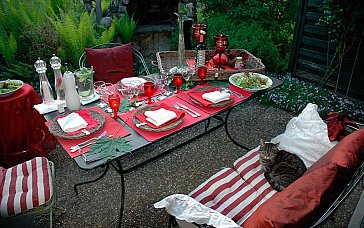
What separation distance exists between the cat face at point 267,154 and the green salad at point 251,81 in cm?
49

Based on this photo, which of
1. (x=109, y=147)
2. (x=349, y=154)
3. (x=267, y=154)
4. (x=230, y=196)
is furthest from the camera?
(x=267, y=154)

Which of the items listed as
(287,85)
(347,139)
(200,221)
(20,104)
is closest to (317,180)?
(347,139)

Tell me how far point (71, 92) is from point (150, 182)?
39.5 inches

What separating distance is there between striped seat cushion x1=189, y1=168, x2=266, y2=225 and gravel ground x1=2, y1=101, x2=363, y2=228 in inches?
22.4

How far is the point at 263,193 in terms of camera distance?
1.69 meters

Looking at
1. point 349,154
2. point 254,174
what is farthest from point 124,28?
point 349,154

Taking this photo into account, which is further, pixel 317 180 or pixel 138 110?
pixel 138 110

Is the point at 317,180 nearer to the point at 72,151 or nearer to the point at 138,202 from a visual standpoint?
the point at 72,151

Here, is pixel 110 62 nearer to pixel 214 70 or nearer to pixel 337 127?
pixel 214 70

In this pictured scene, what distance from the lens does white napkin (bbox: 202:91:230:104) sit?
193 cm

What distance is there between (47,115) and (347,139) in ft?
5.48

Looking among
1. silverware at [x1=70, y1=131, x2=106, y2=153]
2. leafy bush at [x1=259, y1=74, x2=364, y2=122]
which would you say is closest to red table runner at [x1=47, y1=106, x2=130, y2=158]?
silverware at [x1=70, y1=131, x2=106, y2=153]

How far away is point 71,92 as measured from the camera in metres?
1.85

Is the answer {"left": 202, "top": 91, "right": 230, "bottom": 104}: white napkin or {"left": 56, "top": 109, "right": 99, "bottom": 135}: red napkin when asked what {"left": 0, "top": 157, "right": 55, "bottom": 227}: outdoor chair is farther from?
{"left": 202, "top": 91, "right": 230, "bottom": 104}: white napkin
